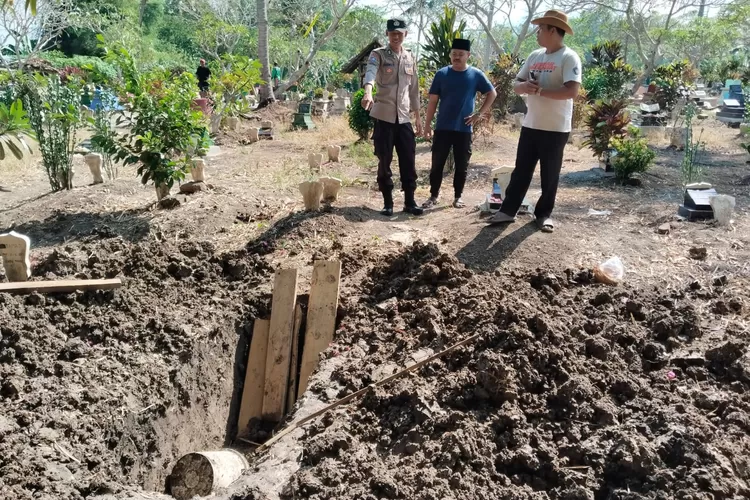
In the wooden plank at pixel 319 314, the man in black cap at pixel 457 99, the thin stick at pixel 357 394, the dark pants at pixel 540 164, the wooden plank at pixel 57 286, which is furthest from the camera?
the man in black cap at pixel 457 99

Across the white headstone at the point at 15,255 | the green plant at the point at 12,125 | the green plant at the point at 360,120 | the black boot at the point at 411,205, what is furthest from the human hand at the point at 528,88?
the green plant at the point at 360,120

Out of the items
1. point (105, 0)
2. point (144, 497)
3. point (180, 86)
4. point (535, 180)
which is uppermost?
point (105, 0)

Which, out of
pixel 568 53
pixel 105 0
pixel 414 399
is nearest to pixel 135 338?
pixel 414 399

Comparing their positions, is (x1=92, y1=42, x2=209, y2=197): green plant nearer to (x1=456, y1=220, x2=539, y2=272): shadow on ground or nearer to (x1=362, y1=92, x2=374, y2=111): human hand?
(x1=362, y1=92, x2=374, y2=111): human hand

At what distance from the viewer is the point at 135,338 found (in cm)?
379

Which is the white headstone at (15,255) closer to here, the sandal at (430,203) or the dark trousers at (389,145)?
the dark trousers at (389,145)

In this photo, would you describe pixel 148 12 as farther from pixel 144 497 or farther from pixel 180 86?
pixel 144 497

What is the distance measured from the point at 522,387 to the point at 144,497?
1.87 meters

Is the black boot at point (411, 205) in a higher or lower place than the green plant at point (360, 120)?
lower

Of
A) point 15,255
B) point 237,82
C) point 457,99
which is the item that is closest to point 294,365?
point 15,255

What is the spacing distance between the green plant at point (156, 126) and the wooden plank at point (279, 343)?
88.5 inches

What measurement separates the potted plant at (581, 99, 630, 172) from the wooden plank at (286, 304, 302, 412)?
236 inches

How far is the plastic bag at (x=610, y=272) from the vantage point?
14.0 ft

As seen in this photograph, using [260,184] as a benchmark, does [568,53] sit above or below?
above
